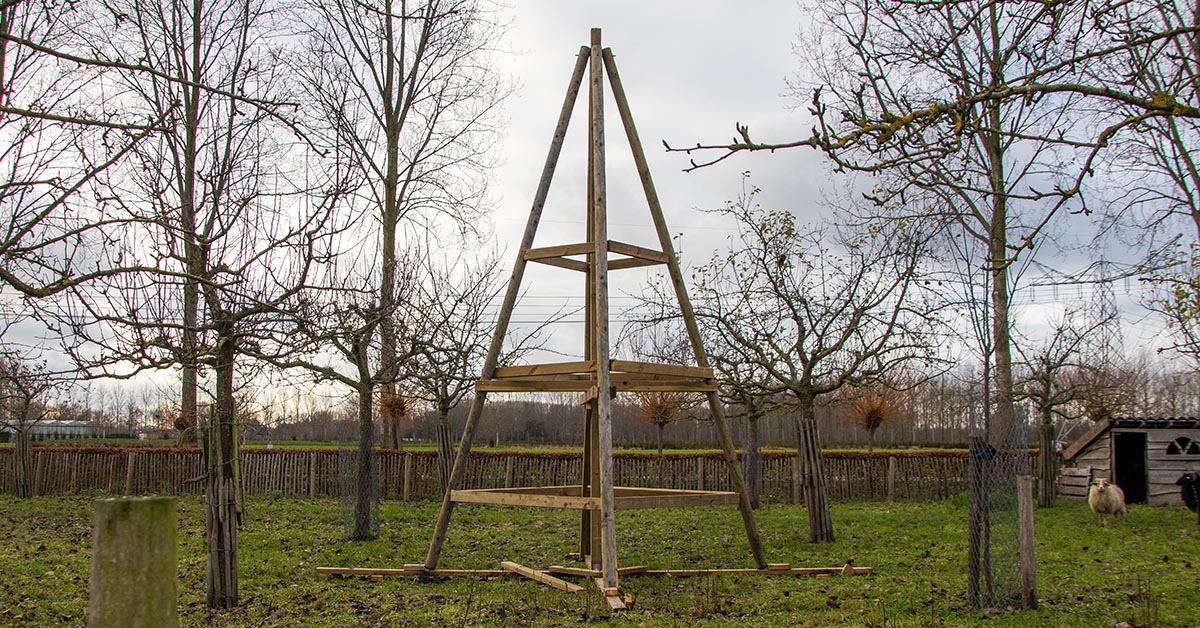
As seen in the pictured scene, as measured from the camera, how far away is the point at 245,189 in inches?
349

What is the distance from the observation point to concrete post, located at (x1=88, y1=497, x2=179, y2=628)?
6.65ft

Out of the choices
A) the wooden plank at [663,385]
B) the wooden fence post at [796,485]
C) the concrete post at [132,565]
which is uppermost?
the wooden plank at [663,385]

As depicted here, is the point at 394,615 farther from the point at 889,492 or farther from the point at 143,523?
the point at 889,492

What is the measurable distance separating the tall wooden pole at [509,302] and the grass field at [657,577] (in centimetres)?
59

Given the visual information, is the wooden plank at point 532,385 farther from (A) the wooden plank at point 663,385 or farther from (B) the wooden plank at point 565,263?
(B) the wooden plank at point 565,263

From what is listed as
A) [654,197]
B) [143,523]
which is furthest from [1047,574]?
[143,523]

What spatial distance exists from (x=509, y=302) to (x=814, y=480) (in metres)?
5.46

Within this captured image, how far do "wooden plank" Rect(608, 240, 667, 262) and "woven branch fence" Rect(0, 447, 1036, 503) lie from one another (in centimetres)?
1253

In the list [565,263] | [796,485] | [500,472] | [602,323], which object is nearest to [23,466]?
[500,472]

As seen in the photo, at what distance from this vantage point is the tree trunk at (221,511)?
7.89 meters

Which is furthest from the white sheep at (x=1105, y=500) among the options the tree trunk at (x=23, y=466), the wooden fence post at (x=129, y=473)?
the tree trunk at (x=23, y=466)

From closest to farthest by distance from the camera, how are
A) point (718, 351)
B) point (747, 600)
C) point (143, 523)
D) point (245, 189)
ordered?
point (143, 523) → point (747, 600) → point (245, 189) → point (718, 351)

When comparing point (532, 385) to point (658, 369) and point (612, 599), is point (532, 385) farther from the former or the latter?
point (612, 599)

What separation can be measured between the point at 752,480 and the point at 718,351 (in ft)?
9.84
